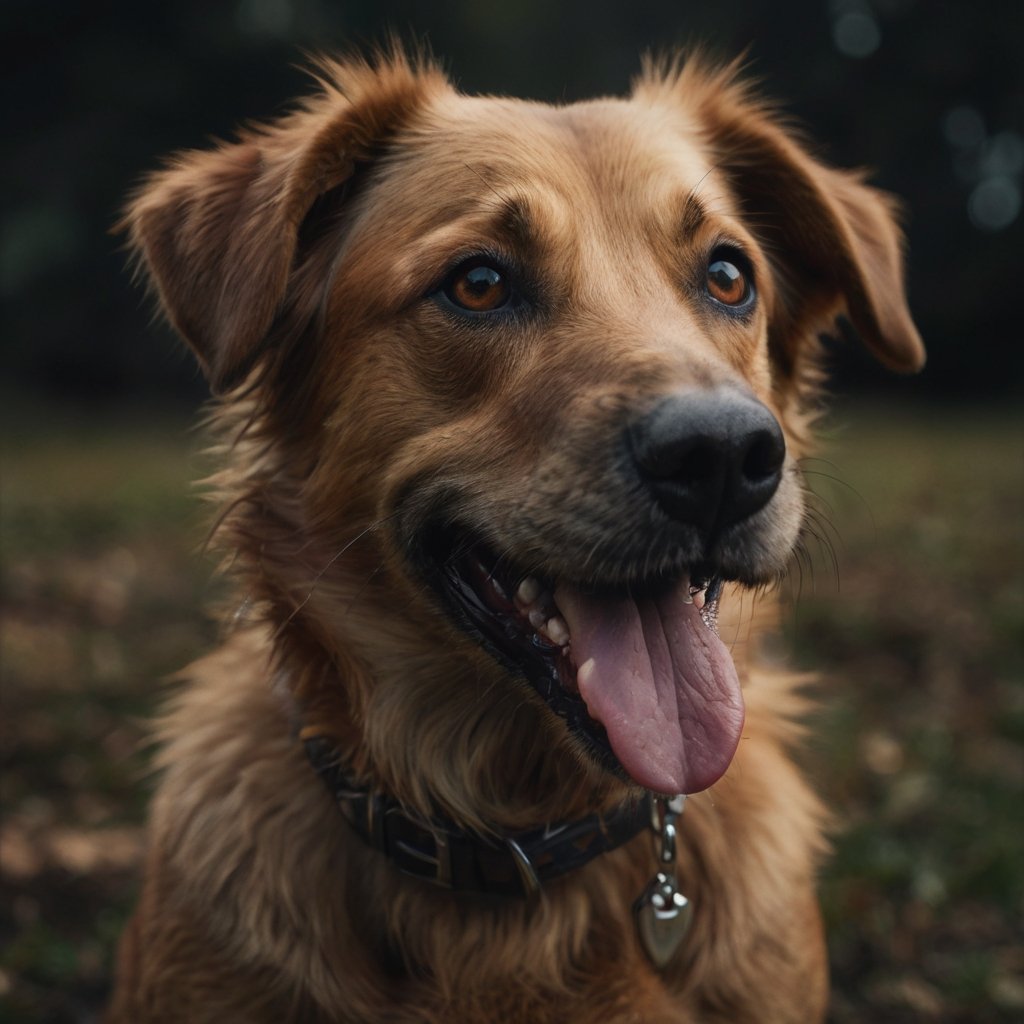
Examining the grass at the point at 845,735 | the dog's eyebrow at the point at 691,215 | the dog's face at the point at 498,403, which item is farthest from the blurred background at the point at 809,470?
the dog's eyebrow at the point at 691,215

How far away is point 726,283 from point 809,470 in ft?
1.94

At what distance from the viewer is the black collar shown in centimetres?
265

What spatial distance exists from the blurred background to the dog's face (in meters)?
0.49

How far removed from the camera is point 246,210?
9.61 ft

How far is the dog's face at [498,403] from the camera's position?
7.98 feet

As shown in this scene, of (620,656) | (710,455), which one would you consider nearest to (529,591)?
(620,656)

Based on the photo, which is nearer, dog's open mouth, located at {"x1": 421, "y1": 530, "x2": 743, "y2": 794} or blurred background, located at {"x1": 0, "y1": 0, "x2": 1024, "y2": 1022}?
dog's open mouth, located at {"x1": 421, "y1": 530, "x2": 743, "y2": 794}

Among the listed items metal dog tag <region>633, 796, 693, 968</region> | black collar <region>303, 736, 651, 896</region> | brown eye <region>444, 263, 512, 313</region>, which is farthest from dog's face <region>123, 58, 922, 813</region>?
metal dog tag <region>633, 796, 693, 968</region>

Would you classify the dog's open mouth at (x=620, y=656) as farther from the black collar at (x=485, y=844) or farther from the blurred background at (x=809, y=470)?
the blurred background at (x=809, y=470)

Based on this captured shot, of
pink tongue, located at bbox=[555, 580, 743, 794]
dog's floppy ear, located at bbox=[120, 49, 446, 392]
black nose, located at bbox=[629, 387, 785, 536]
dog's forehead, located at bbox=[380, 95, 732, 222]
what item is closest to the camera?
black nose, located at bbox=[629, 387, 785, 536]

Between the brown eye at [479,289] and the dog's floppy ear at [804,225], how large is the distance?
1.02 meters

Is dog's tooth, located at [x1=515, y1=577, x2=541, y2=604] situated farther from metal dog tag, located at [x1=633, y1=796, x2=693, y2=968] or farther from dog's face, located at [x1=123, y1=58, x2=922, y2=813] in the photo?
metal dog tag, located at [x1=633, y1=796, x2=693, y2=968]

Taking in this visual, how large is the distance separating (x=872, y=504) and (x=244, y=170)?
293 inches

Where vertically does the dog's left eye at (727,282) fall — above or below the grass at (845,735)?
above
